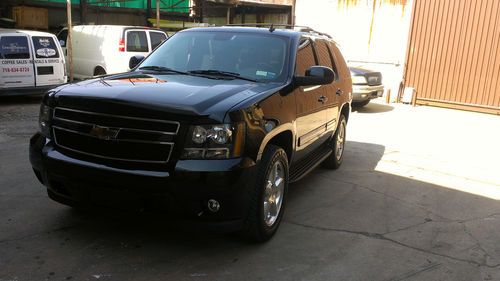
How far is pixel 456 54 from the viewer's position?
13406 mm

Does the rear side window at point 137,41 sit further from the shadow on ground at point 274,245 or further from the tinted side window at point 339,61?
the shadow on ground at point 274,245

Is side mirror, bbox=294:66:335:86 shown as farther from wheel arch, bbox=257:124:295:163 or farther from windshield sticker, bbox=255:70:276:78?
wheel arch, bbox=257:124:295:163

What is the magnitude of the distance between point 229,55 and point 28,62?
7.47m

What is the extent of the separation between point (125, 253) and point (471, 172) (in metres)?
5.34

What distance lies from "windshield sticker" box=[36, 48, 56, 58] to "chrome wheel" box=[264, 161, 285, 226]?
8482 mm

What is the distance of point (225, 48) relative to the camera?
15.2ft

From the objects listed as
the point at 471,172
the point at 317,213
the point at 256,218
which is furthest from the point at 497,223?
the point at 256,218

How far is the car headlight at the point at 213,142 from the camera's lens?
3188 mm

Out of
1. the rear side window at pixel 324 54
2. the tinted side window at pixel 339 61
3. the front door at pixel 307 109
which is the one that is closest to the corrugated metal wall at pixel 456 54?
the tinted side window at pixel 339 61

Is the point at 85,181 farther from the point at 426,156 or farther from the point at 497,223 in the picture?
the point at 426,156

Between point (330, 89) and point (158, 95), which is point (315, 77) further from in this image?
point (158, 95)

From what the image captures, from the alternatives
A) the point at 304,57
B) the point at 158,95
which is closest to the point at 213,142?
the point at 158,95

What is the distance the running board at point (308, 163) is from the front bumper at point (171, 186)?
1260 millimetres

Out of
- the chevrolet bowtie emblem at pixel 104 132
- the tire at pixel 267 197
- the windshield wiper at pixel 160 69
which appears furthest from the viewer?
the windshield wiper at pixel 160 69
